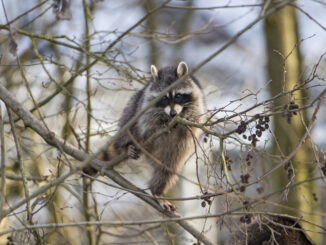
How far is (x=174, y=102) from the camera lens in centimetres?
410

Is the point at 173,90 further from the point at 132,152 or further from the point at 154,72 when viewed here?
the point at 132,152

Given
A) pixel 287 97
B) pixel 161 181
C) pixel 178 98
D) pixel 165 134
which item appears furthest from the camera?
pixel 287 97

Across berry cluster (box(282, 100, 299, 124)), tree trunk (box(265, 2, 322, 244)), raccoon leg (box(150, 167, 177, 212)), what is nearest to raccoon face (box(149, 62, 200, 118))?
raccoon leg (box(150, 167, 177, 212))

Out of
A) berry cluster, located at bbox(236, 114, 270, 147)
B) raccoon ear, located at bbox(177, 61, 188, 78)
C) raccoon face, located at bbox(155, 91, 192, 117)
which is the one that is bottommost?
berry cluster, located at bbox(236, 114, 270, 147)

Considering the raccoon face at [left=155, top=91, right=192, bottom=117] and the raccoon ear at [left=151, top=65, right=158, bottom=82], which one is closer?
the raccoon face at [left=155, top=91, right=192, bottom=117]

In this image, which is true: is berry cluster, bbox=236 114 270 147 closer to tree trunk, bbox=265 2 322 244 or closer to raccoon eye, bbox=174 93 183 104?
raccoon eye, bbox=174 93 183 104

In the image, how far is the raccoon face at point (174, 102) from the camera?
12.9 ft

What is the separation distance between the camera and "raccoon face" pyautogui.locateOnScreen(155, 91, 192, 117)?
12.9 feet

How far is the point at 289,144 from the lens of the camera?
5.07m

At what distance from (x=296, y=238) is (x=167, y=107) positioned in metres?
1.57

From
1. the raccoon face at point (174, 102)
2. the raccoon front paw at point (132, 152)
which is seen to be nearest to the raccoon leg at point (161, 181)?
the raccoon front paw at point (132, 152)

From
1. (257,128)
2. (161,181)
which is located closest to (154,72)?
(161,181)

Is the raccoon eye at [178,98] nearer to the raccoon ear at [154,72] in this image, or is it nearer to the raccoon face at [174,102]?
the raccoon face at [174,102]

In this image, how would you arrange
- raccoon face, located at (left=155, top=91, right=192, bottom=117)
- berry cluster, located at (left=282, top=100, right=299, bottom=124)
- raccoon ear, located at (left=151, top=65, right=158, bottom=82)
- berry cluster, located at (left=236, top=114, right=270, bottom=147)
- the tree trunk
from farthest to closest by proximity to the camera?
the tree trunk, raccoon ear, located at (left=151, top=65, right=158, bottom=82), raccoon face, located at (left=155, top=91, right=192, bottom=117), berry cluster, located at (left=236, top=114, right=270, bottom=147), berry cluster, located at (left=282, top=100, right=299, bottom=124)
